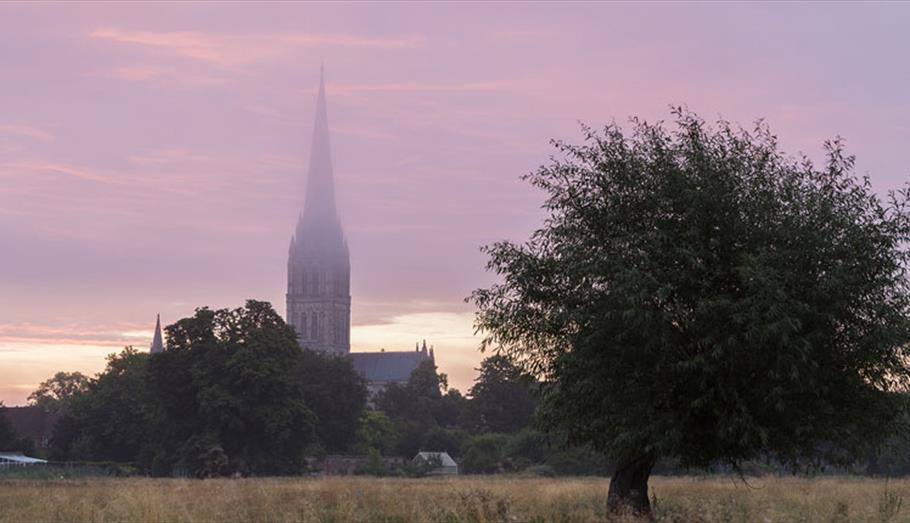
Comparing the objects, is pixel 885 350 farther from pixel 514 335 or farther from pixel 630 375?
pixel 514 335

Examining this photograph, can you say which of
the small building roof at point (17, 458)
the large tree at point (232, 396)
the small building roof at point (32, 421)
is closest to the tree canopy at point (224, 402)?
the large tree at point (232, 396)

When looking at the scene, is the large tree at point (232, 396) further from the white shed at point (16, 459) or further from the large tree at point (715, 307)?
the large tree at point (715, 307)

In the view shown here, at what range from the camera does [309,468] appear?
398ft

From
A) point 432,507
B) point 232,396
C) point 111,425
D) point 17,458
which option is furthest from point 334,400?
point 432,507

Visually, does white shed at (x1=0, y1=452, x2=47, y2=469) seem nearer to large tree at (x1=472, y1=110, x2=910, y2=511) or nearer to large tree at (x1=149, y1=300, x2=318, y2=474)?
large tree at (x1=149, y1=300, x2=318, y2=474)

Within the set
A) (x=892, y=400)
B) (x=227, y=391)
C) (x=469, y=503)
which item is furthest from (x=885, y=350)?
(x=227, y=391)

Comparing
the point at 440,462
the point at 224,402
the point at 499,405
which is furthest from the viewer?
the point at 499,405

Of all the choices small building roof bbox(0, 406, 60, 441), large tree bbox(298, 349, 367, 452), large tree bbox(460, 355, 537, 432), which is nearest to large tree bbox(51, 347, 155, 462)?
large tree bbox(298, 349, 367, 452)

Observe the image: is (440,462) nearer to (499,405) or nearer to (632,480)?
(499,405)

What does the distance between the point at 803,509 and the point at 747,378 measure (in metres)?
6.29

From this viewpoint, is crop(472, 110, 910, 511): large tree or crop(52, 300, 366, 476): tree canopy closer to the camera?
crop(472, 110, 910, 511): large tree

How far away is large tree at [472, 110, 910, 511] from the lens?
3142 centimetres

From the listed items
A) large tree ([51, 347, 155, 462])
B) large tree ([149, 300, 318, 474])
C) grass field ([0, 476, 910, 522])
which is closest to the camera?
grass field ([0, 476, 910, 522])

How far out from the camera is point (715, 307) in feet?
102
